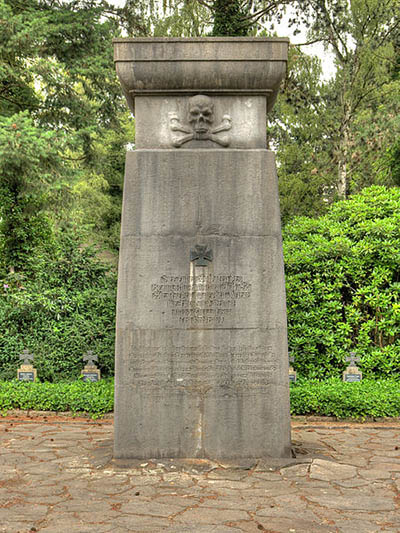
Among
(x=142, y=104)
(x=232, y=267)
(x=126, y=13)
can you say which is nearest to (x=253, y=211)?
(x=232, y=267)

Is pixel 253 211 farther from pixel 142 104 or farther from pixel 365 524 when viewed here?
pixel 365 524

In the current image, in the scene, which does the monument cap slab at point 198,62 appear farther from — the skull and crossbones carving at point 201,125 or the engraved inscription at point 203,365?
the engraved inscription at point 203,365

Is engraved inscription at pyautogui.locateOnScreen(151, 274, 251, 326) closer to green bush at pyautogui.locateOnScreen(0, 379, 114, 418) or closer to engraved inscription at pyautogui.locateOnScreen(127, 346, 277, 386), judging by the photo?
engraved inscription at pyautogui.locateOnScreen(127, 346, 277, 386)

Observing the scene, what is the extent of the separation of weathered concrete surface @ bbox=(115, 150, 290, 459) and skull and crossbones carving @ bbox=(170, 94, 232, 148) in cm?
12

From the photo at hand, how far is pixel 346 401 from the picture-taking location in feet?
22.9

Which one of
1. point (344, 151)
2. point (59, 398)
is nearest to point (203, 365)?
point (59, 398)

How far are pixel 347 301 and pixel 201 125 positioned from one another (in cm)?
404

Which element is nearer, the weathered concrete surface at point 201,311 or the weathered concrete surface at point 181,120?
the weathered concrete surface at point 201,311

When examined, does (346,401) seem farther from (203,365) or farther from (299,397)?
(203,365)

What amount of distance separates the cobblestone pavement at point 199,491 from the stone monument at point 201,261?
331 mm

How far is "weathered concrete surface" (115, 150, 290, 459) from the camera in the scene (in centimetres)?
511

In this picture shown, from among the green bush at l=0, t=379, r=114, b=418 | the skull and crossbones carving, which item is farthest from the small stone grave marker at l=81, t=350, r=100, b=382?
the skull and crossbones carving

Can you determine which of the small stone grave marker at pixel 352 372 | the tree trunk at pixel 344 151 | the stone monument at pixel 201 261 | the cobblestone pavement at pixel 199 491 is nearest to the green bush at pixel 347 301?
the small stone grave marker at pixel 352 372

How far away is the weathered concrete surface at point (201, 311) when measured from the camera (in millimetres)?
5105
